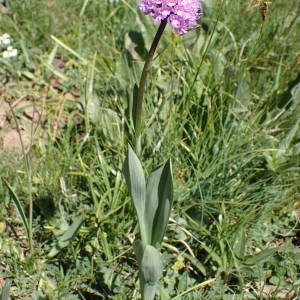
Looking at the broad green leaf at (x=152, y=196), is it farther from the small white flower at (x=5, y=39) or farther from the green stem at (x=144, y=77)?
the small white flower at (x=5, y=39)

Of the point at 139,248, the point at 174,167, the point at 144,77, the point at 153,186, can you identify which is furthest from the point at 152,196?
the point at 174,167

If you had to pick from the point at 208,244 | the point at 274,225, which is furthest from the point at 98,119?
the point at 274,225

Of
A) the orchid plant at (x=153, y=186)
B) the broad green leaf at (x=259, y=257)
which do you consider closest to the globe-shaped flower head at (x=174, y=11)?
the orchid plant at (x=153, y=186)

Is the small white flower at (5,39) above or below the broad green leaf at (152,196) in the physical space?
above

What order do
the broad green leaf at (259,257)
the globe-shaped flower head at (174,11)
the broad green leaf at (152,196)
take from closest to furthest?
the globe-shaped flower head at (174,11) → the broad green leaf at (152,196) → the broad green leaf at (259,257)

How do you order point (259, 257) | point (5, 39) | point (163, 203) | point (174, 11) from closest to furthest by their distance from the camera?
point (174, 11) < point (163, 203) < point (259, 257) < point (5, 39)

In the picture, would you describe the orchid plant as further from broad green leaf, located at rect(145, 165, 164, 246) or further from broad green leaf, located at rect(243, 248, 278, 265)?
broad green leaf, located at rect(243, 248, 278, 265)

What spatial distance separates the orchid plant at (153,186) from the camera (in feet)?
3.86

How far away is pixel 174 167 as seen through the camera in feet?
5.74

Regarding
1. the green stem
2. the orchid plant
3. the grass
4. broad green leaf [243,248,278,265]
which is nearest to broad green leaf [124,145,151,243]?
the orchid plant

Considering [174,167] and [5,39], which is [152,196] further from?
[5,39]

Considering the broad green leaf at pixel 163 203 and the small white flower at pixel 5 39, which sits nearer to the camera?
the broad green leaf at pixel 163 203

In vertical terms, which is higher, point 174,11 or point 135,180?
point 174,11

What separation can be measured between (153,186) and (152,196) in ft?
0.10
